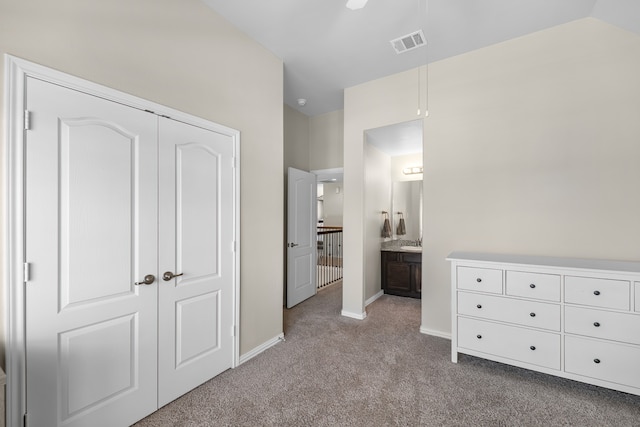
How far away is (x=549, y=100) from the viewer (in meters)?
2.62

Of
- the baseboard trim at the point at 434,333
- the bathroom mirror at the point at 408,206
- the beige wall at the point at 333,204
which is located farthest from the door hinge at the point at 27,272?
the beige wall at the point at 333,204

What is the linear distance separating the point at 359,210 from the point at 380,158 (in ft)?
4.30

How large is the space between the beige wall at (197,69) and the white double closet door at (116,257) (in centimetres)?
23

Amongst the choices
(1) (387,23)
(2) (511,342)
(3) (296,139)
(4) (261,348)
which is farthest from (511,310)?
(3) (296,139)

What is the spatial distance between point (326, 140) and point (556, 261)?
11.3ft

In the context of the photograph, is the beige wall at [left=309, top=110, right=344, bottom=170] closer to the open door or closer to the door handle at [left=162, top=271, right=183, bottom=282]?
the open door

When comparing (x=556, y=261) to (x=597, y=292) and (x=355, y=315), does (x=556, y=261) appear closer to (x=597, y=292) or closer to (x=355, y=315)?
(x=597, y=292)

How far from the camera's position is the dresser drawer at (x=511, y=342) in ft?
7.24

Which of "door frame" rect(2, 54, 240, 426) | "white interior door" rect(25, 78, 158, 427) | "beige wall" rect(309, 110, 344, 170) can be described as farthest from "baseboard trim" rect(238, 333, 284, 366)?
"beige wall" rect(309, 110, 344, 170)

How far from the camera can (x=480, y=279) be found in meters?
2.46

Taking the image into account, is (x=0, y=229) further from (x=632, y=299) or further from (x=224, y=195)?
(x=632, y=299)

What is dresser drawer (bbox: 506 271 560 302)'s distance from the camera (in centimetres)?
219

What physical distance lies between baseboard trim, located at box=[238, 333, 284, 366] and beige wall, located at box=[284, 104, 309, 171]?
7.98 ft

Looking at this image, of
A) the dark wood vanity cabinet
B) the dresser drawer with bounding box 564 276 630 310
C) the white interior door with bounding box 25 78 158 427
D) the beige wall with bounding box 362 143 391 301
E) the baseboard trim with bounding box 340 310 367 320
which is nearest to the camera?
the white interior door with bounding box 25 78 158 427
